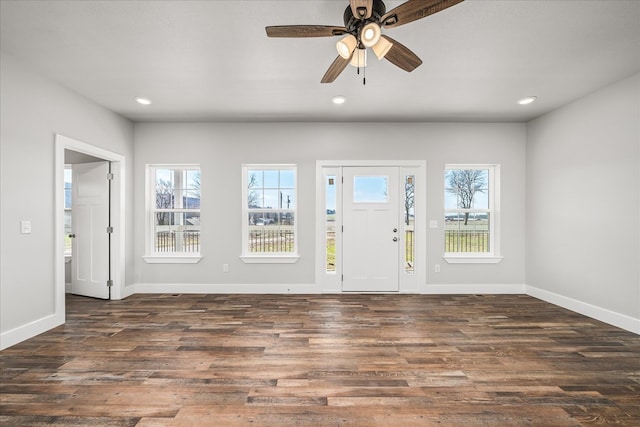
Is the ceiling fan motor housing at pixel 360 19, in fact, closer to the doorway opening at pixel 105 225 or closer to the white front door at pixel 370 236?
the white front door at pixel 370 236

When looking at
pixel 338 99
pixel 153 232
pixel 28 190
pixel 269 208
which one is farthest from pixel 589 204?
pixel 28 190

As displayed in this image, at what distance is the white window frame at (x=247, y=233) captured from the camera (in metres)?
4.75

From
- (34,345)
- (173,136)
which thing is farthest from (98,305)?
(173,136)

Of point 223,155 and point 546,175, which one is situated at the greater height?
point 223,155

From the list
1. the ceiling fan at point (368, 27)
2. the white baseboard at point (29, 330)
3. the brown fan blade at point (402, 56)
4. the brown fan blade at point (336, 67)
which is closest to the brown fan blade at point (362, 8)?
the ceiling fan at point (368, 27)

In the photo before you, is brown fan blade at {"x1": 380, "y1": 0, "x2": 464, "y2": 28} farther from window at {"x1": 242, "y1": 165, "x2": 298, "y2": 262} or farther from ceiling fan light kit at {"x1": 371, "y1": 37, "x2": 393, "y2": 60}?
window at {"x1": 242, "y1": 165, "x2": 298, "y2": 262}

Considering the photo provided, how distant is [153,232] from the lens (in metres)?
4.89

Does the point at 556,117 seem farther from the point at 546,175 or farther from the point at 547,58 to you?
the point at 547,58

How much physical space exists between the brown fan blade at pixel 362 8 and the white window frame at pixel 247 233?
302cm

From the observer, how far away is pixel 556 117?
419 cm

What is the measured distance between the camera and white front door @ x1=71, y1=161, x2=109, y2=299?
174 inches

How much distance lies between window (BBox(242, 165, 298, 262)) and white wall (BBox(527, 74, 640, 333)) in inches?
146

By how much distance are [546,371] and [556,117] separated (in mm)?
3463

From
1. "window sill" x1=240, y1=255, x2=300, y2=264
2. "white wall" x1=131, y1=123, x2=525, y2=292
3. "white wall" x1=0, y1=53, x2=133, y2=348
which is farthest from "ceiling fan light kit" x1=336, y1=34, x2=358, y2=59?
"window sill" x1=240, y1=255, x2=300, y2=264
